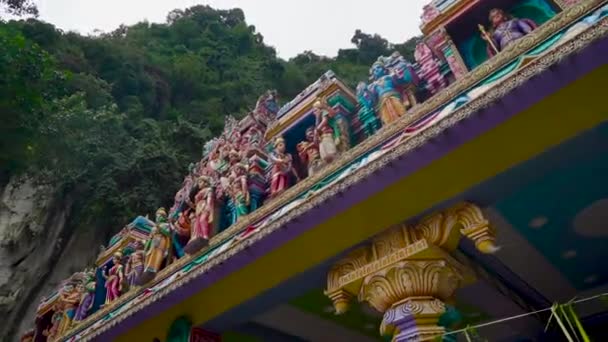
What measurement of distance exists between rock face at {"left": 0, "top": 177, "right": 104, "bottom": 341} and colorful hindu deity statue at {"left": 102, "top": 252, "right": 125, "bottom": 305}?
5.86 m

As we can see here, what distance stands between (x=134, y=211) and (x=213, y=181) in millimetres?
8500

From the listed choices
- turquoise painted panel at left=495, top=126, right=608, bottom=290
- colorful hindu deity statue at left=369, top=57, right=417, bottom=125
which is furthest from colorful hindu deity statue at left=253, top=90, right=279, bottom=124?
turquoise painted panel at left=495, top=126, right=608, bottom=290

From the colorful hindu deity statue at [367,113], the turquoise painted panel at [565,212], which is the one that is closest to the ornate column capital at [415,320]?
the turquoise painted panel at [565,212]

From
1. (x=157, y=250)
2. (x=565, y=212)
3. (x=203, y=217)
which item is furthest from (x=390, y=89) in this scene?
(x=157, y=250)

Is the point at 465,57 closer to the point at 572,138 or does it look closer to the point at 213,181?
the point at 572,138

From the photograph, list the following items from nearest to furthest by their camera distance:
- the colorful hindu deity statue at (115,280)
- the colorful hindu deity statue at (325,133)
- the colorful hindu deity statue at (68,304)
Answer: the colorful hindu deity statue at (325,133) → the colorful hindu deity statue at (115,280) → the colorful hindu deity statue at (68,304)

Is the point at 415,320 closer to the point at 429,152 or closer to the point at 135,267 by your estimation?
the point at 429,152

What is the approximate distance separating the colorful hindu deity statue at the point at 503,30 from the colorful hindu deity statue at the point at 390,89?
88 cm

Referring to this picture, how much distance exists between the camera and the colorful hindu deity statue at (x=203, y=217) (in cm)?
568

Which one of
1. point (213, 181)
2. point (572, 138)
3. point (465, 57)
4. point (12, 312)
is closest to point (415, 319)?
point (572, 138)

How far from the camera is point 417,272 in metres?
3.78

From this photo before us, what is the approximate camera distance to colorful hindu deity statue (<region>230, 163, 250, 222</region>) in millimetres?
5723

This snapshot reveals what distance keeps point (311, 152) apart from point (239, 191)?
42.1 inches

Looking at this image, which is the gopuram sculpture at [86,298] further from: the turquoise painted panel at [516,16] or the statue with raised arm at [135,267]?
the turquoise painted panel at [516,16]
